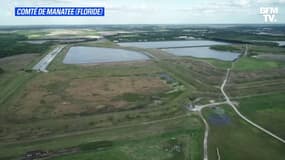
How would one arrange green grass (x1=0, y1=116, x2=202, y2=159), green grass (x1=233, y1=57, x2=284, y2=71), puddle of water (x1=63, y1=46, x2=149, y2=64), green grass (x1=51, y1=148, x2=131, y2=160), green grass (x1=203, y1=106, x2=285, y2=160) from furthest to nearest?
puddle of water (x1=63, y1=46, x2=149, y2=64), green grass (x1=233, y1=57, x2=284, y2=71), green grass (x1=0, y1=116, x2=202, y2=159), green grass (x1=203, y1=106, x2=285, y2=160), green grass (x1=51, y1=148, x2=131, y2=160)

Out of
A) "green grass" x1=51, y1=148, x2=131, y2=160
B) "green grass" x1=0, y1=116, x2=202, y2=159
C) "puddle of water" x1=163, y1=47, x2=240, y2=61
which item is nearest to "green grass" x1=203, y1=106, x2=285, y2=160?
"green grass" x1=0, y1=116, x2=202, y2=159

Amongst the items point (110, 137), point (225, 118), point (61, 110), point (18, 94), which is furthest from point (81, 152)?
point (18, 94)

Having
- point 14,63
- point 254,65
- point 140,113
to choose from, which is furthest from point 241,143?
point 14,63

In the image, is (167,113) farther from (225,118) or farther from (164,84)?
(164,84)

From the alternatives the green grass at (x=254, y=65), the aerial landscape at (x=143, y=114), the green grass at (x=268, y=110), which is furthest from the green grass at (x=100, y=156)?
the green grass at (x=254, y=65)

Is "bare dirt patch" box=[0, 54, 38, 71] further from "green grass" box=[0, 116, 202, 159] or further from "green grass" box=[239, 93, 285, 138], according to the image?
"green grass" box=[239, 93, 285, 138]

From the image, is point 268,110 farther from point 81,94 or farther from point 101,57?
point 101,57
